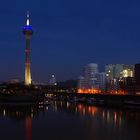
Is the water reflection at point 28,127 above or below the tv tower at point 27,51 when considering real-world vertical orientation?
below

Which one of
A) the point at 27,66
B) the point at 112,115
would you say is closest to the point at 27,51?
the point at 27,66

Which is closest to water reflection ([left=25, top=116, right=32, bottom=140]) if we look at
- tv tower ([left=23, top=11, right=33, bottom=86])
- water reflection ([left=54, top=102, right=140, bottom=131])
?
water reflection ([left=54, top=102, right=140, bottom=131])

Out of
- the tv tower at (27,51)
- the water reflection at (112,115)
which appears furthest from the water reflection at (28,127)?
the tv tower at (27,51)

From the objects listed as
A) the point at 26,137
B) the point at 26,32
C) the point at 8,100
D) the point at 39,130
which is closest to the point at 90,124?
the point at 39,130

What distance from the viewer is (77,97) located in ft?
284

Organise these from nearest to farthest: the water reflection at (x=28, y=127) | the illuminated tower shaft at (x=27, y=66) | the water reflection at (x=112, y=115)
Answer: the water reflection at (x=28, y=127), the water reflection at (x=112, y=115), the illuminated tower shaft at (x=27, y=66)

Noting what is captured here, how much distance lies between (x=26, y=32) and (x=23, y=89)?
83.7 feet

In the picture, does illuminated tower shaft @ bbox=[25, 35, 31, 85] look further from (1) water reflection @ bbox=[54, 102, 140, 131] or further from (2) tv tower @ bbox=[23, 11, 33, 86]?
(1) water reflection @ bbox=[54, 102, 140, 131]

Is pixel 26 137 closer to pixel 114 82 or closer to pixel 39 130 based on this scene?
pixel 39 130

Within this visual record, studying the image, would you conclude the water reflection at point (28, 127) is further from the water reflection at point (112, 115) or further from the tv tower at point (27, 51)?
the tv tower at point (27, 51)

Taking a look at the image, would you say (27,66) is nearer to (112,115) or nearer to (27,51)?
(27,51)

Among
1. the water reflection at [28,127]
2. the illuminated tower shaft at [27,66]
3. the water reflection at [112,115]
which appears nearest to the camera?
the water reflection at [28,127]

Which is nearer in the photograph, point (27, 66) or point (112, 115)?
point (112, 115)

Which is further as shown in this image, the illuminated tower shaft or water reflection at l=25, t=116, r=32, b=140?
the illuminated tower shaft
